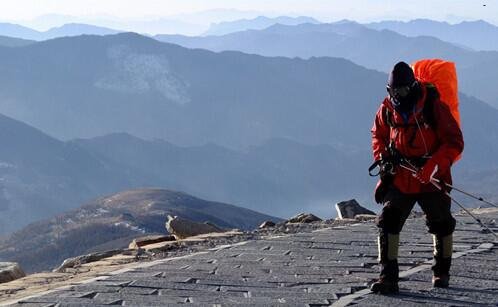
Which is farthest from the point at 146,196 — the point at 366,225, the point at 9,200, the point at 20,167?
the point at 366,225

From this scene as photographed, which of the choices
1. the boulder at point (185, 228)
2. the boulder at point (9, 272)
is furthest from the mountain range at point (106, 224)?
the boulder at point (9, 272)

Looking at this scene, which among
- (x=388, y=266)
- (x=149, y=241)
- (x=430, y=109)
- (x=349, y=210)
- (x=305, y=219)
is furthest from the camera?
(x=349, y=210)

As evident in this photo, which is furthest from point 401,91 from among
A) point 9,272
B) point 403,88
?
point 9,272

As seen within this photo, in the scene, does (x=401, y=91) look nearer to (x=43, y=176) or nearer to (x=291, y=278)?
(x=291, y=278)

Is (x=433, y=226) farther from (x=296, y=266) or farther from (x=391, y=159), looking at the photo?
(x=296, y=266)

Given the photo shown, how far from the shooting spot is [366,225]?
47.0 feet

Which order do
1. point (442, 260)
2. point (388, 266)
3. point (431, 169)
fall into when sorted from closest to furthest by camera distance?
point (431, 169)
point (388, 266)
point (442, 260)

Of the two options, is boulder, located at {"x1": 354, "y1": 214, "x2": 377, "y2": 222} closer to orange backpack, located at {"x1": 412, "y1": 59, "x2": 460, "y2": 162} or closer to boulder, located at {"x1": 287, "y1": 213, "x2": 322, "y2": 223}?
boulder, located at {"x1": 287, "y1": 213, "x2": 322, "y2": 223}

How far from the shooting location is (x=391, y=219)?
308 inches

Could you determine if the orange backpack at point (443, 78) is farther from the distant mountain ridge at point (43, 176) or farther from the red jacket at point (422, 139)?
the distant mountain ridge at point (43, 176)

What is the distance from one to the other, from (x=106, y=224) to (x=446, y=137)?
8769 centimetres

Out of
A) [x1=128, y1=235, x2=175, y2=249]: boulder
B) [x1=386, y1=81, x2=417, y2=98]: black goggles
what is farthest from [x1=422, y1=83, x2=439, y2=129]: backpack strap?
[x1=128, y1=235, x2=175, y2=249]: boulder

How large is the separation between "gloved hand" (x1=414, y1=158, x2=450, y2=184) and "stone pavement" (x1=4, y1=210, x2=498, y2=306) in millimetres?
950

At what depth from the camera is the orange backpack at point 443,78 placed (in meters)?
8.15
